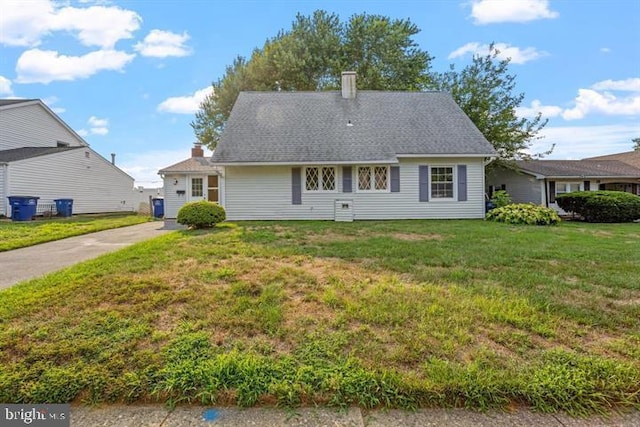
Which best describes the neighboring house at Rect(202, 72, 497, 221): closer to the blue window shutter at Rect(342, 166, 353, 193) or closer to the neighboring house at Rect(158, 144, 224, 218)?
the blue window shutter at Rect(342, 166, 353, 193)

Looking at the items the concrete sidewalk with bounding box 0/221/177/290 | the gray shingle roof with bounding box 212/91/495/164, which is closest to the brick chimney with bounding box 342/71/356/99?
the gray shingle roof with bounding box 212/91/495/164

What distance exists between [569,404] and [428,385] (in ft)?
2.75

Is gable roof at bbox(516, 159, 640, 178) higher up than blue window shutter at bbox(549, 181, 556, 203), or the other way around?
gable roof at bbox(516, 159, 640, 178)

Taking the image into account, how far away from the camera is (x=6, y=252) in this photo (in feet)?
22.1

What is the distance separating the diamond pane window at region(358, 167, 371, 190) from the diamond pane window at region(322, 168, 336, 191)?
1.00 metres

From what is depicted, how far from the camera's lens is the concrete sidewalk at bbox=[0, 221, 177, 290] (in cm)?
485

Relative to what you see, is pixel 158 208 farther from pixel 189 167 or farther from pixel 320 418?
pixel 320 418

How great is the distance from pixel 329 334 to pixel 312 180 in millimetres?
9891

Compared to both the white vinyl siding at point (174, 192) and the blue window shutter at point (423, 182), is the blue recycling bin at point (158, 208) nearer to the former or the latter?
the white vinyl siding at point (174, 192)

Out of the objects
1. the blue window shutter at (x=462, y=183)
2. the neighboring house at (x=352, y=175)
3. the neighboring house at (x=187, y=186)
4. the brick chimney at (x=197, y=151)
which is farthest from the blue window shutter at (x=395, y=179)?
the brick chimney at (x=197, y=151)

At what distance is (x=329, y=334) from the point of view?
2.74 m

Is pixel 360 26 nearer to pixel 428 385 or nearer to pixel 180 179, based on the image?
pixel 180 179

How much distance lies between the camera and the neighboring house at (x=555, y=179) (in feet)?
61.9

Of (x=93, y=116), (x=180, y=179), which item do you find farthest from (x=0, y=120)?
(x=180, y=179)
